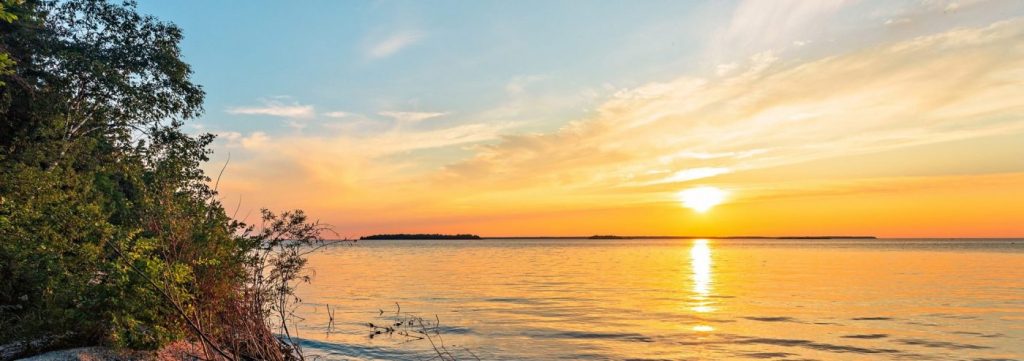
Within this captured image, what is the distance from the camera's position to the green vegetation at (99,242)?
443 inches

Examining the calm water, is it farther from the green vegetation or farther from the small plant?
the green vegetation

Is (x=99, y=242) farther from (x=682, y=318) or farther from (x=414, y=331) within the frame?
(x=682, y=318)

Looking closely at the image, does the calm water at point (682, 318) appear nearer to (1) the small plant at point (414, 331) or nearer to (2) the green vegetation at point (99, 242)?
(1) the small plant at point (414, 331)

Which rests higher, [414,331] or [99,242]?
[99,242]

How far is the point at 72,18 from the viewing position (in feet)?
89.0

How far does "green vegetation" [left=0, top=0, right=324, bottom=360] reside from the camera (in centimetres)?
1126

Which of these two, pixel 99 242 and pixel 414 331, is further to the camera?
pixel 414 331

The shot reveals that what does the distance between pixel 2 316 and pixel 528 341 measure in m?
15.0

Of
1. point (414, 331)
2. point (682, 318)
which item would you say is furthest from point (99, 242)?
point (682, 318)

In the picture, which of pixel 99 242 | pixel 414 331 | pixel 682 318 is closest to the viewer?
pixel 99 242

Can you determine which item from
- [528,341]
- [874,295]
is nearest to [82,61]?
[528,341]

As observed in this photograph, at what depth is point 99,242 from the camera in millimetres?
12750

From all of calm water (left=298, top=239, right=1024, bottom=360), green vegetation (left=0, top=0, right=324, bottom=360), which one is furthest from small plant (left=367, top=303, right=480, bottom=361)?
green vegetation (left=0, top=0, right=324, bottom=360)

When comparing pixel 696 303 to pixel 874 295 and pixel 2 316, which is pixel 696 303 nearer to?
pixel 874 295
